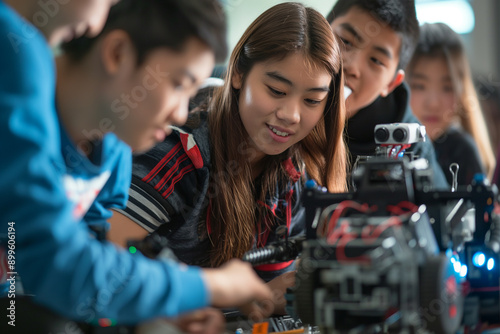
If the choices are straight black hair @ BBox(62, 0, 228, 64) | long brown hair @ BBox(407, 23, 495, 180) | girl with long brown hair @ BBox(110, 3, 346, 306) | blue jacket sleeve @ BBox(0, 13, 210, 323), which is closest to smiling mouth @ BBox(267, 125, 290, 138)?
girl with long brown hair @ BBox(110, 3, 346, 306)

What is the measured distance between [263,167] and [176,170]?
0.70 feet

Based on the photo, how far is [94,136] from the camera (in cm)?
78

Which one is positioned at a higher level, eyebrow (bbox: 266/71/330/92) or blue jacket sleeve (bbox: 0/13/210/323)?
eyebrow (bbox: 266/71/330/92)

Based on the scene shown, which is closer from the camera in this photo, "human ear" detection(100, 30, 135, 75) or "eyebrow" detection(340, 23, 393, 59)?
"human ear" detection(100, 30, 135, 75)

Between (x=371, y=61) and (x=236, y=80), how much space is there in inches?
16.9

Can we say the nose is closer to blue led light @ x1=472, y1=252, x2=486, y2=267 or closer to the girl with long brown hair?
the girl with long brown hair

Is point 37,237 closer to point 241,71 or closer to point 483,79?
point 241,71

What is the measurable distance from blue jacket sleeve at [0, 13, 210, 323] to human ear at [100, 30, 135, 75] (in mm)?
85

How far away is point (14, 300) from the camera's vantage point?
0.82m

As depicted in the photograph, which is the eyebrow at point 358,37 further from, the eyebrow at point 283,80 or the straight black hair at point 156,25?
the straight black hair at point 156,25

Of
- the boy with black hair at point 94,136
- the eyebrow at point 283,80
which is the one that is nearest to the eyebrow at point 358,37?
the eyebrow at point 283,80

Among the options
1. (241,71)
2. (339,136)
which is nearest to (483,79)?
(339,136)

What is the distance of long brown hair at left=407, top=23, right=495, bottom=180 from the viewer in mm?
2012

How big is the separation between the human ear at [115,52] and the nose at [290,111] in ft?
1.44
